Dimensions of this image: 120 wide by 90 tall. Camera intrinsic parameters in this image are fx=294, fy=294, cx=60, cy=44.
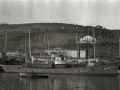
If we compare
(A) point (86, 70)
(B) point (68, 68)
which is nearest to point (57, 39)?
(B) point (68, 68)

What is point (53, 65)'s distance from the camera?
76438 mm

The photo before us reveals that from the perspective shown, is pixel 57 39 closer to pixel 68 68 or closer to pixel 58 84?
pixel 68 68

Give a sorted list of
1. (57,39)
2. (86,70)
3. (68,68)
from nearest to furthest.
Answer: (86,70) → (68,68) → (57,39)

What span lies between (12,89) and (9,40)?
429ft

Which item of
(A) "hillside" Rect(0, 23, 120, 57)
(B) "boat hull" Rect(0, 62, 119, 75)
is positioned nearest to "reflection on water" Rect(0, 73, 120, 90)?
(B) "boat hull" Rect(0, 62, 119, 75)

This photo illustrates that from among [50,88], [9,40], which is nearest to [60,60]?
[50,88]

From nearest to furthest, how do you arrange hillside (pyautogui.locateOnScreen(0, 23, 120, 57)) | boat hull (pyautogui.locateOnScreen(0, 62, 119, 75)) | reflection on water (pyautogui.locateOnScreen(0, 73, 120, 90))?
1. reflection on water (pyautogui.locateOnScreen(0, 73, 120, 90))
2. boat hull (pyautogui.locateOnScreen(0, 62, 119, 75))
3. hillside (pyautogui.locateOnScreen(0, 23, 120, 57))

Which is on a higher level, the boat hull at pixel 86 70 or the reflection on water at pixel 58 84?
the boat hull at pixel 86 70

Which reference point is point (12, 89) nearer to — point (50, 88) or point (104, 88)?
point (50, 88)

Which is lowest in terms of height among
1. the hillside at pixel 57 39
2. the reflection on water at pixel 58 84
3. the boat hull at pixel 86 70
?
the reflection on water at pixel 58 84

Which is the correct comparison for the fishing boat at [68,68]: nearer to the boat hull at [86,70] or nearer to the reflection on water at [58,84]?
the boat hull at [86,70]

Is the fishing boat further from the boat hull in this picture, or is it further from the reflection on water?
the reflection on water

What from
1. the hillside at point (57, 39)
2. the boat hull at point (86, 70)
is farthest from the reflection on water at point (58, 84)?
the hillside at point (57, 39)

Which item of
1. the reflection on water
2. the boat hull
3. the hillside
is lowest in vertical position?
the reflection on water
